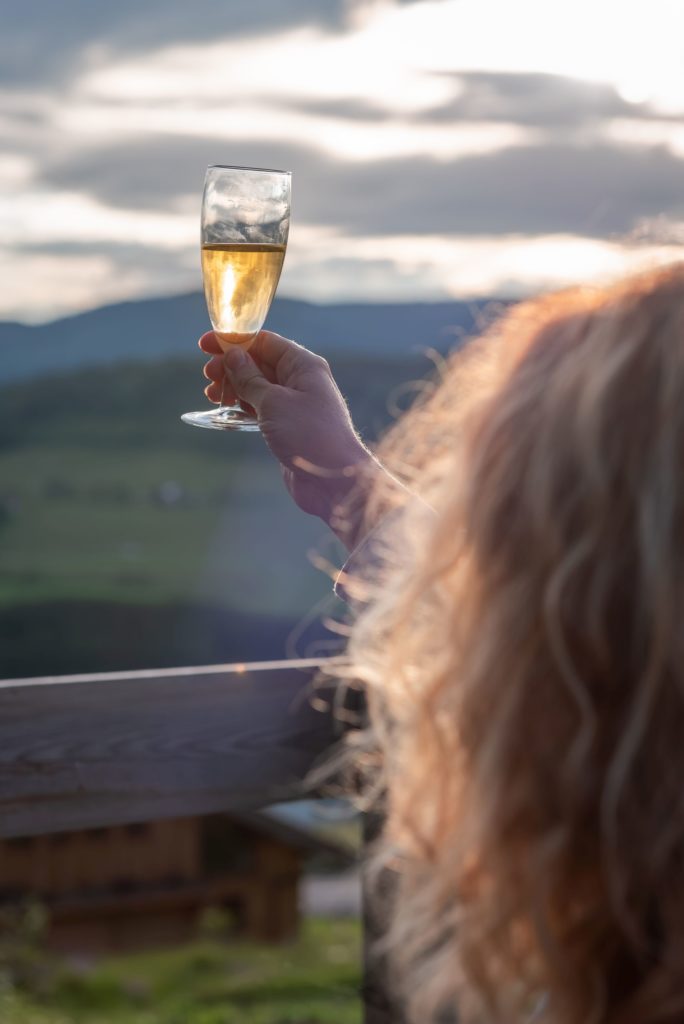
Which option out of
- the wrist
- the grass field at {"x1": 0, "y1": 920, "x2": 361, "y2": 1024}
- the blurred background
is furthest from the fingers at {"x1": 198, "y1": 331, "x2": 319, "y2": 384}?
the grass field at {"x1": 0, "y1": 920, "x2": 361, "y2": 1024}

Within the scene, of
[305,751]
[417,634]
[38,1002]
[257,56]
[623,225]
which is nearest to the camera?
[417,634]

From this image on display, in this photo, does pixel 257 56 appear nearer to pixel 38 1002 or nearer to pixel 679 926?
pixel 38 1002

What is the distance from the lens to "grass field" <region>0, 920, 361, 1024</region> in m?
5.94

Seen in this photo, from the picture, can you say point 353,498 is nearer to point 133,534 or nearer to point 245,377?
point 245,377

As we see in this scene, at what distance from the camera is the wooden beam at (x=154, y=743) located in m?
1.87

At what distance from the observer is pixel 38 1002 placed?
6.48 meters

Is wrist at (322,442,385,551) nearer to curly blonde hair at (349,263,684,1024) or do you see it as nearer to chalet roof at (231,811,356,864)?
curly blonde hair at (349,263,684,1024)

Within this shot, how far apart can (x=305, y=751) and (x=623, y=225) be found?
1.32 metres

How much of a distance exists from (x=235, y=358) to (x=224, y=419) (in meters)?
0.10

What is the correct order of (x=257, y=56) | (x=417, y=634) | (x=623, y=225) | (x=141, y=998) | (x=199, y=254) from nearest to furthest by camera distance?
(x=417, y=634) → (x=623, y=225) → (x=199, y=254) → (x=141, y=998) → (x=257, y=56)

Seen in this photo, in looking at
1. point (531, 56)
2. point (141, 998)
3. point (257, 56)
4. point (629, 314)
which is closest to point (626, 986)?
point (629, 314)

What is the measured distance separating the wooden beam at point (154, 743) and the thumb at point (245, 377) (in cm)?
52

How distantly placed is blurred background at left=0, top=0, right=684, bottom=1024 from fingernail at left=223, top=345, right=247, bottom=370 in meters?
1.80

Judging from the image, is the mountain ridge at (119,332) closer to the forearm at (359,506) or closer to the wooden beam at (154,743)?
the wooden beam at (154,743)
